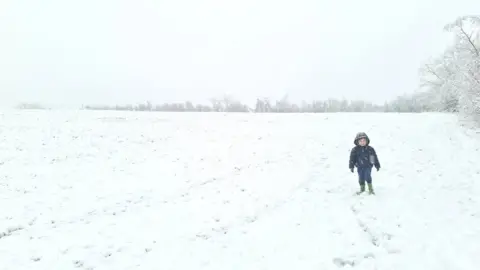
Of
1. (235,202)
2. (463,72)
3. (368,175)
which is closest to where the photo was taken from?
(368,175)

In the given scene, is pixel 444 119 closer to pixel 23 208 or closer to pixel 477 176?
pixel 477 176

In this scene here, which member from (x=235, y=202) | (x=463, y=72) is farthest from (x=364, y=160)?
(x=463, y=72)

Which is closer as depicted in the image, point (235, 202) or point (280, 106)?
point (235, 202)

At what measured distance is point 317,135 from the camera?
26.8m

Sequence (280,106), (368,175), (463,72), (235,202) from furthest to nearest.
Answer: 1. (280,106)
2. (463,72)
3. (235,202)
4. (368,175)

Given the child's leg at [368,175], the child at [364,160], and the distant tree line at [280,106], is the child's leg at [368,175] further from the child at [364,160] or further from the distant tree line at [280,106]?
the distant tree line at [280,106]

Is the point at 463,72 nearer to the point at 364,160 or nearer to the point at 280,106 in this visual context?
the point at 364,160

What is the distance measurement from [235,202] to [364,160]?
4.90m

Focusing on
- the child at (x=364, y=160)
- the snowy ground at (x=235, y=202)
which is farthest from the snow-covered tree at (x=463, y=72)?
the child at (x=364, y=160)

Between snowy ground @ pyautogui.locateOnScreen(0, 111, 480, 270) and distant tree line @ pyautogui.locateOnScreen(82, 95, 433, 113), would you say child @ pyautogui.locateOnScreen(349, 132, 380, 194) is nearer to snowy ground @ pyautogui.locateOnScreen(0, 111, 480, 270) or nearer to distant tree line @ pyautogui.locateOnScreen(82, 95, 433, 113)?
snowy ground @ pyautogui.locateOnScreen(0, 111, 480, 270)

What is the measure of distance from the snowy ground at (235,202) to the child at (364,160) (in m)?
0.68

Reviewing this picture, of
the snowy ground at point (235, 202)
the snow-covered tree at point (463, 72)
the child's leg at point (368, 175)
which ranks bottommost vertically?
the snowy ground at point (235, 202)

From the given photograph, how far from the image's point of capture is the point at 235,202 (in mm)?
12797

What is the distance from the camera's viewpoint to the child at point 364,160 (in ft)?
41.6
